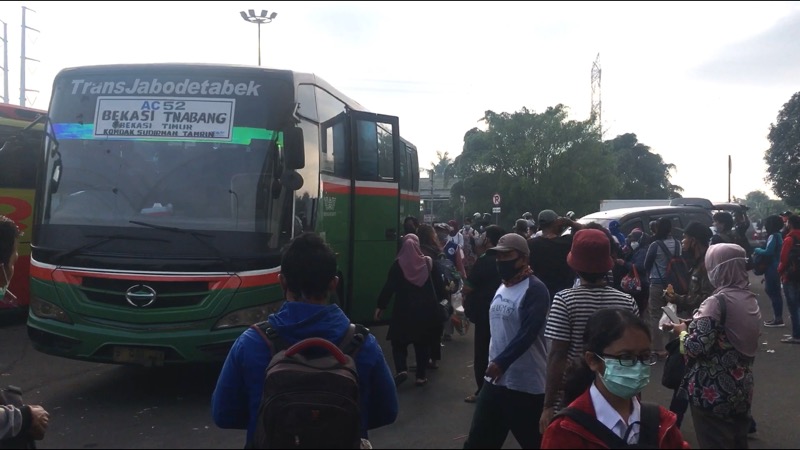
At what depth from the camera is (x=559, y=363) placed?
3.98m

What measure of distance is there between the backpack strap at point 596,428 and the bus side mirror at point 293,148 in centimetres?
510

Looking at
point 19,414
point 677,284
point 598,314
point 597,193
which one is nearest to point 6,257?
point 19,414

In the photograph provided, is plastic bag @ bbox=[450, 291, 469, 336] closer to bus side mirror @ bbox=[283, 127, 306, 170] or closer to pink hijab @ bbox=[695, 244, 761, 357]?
bus side mirror @ bbox=[283, 127, 306, 170]

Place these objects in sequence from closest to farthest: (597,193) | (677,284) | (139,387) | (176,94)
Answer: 1. (176,94)
2. (139,387)
3. (677,284)
4. (597,193)

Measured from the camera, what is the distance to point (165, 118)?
7.28 metres

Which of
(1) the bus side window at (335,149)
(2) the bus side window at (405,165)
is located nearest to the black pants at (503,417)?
(1) the bus side window at (335,149)

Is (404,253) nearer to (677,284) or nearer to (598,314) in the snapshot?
(677,284)

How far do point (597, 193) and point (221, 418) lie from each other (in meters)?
53.6

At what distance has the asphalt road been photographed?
601 centimetres

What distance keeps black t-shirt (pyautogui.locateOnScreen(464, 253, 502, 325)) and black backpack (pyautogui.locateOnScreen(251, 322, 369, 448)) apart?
14.2 feet

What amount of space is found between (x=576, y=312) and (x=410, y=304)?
416 cm

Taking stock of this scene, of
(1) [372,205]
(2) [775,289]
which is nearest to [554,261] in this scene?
(1) [372,205]

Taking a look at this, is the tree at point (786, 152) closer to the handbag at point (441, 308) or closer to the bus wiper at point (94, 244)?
the handbag at point (441, 308)

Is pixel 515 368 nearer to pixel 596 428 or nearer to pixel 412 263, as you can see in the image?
pixel 596 428
